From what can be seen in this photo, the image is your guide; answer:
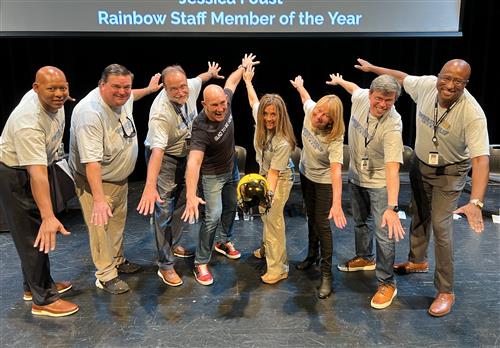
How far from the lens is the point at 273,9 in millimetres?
4812

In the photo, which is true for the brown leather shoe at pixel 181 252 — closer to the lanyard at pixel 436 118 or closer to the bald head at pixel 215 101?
the bald head at pixel 215 101

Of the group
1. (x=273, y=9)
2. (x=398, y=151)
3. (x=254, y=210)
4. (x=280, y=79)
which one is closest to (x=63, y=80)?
(x=254, y=210)

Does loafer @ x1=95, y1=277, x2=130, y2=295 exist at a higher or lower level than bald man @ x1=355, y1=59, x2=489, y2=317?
lower

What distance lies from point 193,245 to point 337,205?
1560mm

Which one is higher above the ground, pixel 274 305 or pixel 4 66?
pixel 4 66

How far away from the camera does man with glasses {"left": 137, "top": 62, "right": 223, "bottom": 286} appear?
2979 mm

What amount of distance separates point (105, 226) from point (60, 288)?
50 cm

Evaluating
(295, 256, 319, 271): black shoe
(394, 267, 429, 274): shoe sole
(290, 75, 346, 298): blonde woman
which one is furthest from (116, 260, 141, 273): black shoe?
(394, 267, 429, 274): shoe sole

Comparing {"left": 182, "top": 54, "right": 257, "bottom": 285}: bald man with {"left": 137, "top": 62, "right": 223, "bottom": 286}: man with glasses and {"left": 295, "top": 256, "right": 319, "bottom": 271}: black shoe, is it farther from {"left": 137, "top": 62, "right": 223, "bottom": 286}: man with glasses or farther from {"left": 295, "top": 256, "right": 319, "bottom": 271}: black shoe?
{"left": 295, "top": 256, "right": 319, "bottom": 271}: black shoe

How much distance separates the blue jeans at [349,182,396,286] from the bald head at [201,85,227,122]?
100 cm

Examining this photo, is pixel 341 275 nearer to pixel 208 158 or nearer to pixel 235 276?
pixel 235 276

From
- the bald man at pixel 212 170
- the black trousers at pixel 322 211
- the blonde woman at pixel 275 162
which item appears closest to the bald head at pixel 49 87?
the bald man at pixel 212 170

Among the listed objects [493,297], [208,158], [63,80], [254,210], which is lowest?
[493,297]

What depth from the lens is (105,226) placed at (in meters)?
3.14
